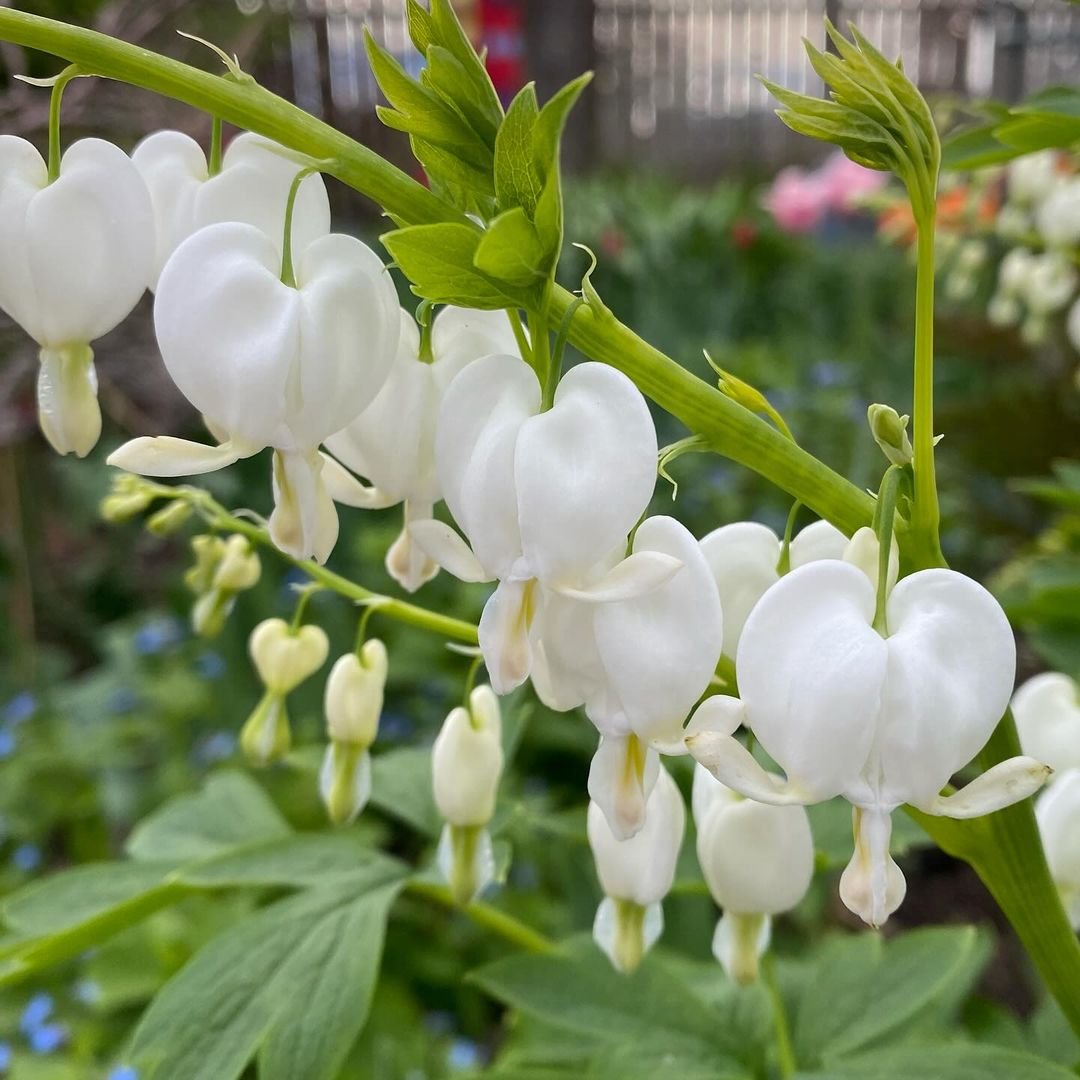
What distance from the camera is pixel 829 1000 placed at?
0.93 metres

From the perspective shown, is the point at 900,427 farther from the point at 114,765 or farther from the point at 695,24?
the point at 695,24

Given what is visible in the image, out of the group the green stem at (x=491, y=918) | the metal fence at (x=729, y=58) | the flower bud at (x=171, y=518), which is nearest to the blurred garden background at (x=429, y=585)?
the green stem at (x=491, y=918)

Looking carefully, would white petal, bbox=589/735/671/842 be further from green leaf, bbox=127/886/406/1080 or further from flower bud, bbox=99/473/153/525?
flower bud, bbox=99/473/153/525

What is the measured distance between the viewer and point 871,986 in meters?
0.92

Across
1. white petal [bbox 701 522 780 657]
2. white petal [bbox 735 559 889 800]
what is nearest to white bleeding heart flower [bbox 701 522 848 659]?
white petal [bbox 701 522 780 657]

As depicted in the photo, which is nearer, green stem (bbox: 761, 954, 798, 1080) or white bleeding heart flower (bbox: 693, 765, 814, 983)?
white bleeding heart flower (bbox: 693, 765, 814, 983)

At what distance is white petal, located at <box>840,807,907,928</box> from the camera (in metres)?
0.49

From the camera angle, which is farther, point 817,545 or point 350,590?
point 350,590

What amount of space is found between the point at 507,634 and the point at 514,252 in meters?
0.17

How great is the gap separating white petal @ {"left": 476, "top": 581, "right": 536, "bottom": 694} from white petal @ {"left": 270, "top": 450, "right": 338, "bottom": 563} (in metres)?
0.10

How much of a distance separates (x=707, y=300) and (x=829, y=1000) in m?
3.10

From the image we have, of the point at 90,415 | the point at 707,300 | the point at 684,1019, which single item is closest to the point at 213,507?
the point at 90,415

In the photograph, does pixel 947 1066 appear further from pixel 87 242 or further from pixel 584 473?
pixel 87 242

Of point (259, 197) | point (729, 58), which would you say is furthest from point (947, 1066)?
point (729, 58)
